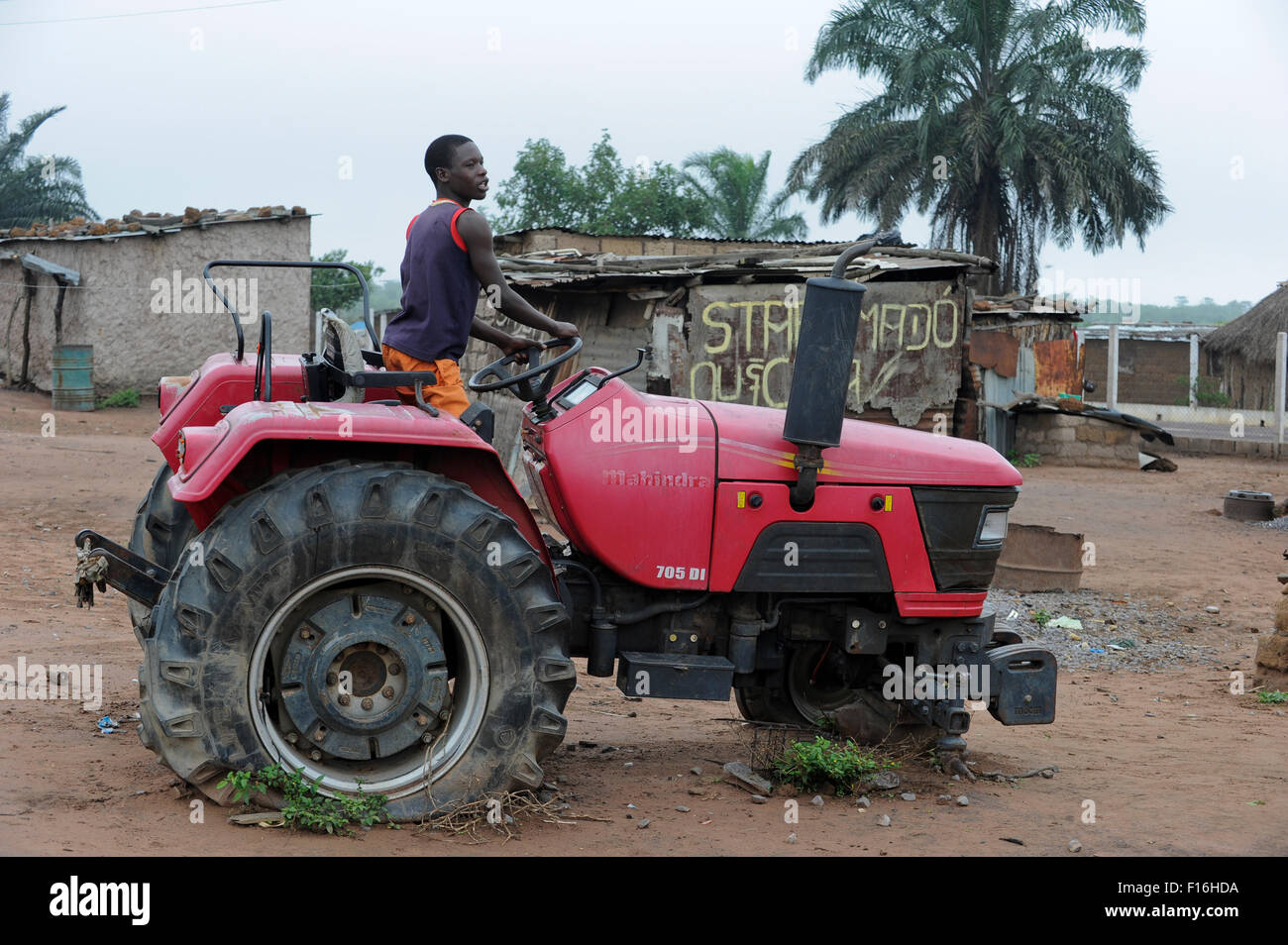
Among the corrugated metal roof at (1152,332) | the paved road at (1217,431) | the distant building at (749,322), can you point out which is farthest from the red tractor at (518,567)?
the corrugated metal roof at (1152,332)

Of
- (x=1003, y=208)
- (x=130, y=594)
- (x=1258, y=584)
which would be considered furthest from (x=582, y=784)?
(x=1003, y=208)

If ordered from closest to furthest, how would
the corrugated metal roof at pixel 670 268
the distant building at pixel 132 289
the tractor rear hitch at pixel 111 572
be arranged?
the tractor rear hitch at pixel 111 572, the corrugated metal roof at pixel 670 268, the distant building at pixel 132 289

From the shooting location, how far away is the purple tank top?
14.5ft

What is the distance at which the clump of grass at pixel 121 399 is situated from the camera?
21.4m

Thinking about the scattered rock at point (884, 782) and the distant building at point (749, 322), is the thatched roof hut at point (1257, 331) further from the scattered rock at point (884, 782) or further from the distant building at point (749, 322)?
the scattered rock at point (884, 782)

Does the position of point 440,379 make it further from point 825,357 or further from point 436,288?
point 825,357

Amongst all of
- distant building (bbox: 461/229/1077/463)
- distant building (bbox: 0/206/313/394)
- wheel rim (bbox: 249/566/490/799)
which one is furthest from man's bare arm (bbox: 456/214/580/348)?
distant building (bbox: 0/206/313/394)

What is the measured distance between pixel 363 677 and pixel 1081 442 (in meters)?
19.7

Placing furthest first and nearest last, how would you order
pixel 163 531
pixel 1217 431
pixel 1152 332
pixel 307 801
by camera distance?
1. pixel 1152 332
2. pixel 1217 431
3. pixel 163 531
4. pixel 307 801

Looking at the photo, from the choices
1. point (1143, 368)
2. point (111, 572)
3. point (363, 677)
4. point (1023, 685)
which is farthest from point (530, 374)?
point (1143, 368)

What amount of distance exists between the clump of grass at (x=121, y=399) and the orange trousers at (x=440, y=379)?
61.9 ft

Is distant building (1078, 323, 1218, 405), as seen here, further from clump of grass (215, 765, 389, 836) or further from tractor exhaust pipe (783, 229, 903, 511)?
clump of grass (215, 765, 389, 836)

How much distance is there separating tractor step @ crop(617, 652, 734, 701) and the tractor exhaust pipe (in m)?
0.88

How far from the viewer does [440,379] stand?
177 inches
